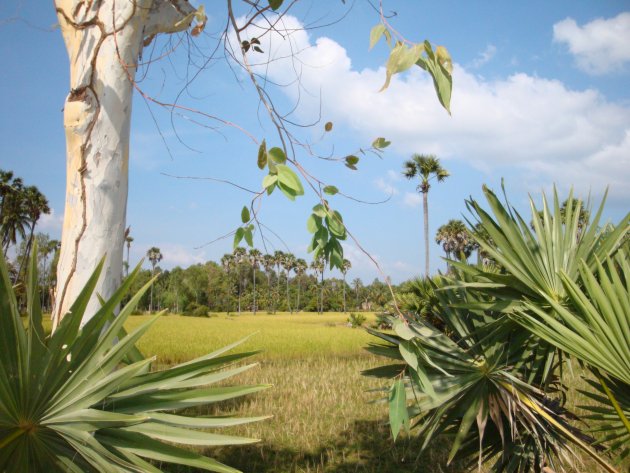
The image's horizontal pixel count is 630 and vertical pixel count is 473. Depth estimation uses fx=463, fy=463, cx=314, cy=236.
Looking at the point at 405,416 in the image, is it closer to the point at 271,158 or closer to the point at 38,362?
the point at 271,158

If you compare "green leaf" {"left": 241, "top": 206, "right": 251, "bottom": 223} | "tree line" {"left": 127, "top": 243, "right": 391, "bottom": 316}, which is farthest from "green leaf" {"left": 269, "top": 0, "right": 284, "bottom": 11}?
"tree line" {"left": 127, "top": 243, "right": 391, "bottom": 316}

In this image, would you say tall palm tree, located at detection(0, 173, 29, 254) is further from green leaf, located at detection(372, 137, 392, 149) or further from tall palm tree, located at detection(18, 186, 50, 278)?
green leaf, located at detection(372, 137, 392, 149)

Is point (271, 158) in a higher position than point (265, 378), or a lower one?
higher

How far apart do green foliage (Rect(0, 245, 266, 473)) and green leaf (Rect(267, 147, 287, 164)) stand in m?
0.61

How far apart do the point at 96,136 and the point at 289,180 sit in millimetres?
1427

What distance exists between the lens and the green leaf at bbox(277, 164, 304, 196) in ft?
4.75

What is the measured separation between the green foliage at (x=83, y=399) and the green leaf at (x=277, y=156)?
61 centimetres

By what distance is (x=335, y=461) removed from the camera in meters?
5.16

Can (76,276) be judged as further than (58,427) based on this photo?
Yes

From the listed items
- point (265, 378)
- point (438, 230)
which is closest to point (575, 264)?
point (265, 378)

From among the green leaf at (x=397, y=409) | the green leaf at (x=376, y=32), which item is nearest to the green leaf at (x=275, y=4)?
the green leaf at (x=376, y=32)

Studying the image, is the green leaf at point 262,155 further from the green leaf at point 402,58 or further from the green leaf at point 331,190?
the green leaf at point 402,58

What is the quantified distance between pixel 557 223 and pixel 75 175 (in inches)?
116

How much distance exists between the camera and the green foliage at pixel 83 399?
138cm
